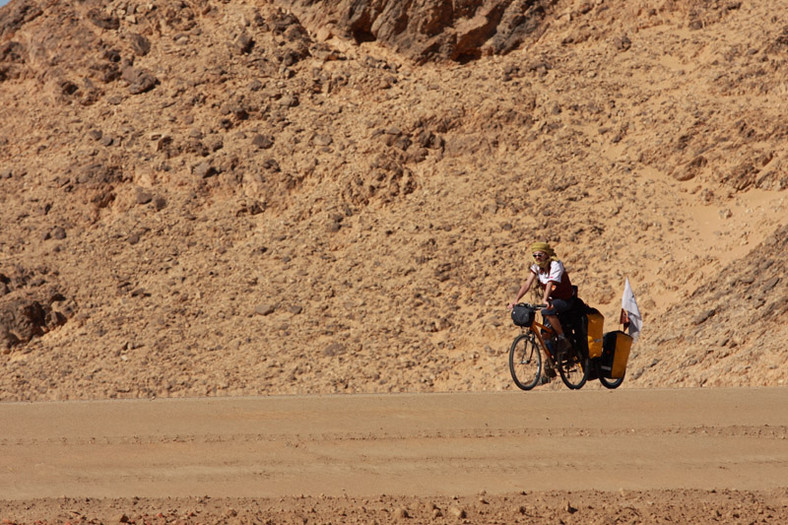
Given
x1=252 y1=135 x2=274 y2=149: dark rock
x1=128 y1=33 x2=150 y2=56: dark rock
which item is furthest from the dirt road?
x1=128 y1=33 x2=150 y2=56: dark rock

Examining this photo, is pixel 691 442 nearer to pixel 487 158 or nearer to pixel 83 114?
pixel 487 158

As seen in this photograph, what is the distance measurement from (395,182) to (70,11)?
455 inches

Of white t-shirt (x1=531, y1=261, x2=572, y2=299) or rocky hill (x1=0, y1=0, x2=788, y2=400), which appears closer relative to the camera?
white t-shirt (x1=531, y1=261, x2=572, y2=299)

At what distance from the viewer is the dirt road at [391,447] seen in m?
6.61

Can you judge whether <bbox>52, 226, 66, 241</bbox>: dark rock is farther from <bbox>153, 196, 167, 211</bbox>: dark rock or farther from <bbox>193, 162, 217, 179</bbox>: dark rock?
<bbox>193, 162, 217, 179</bbox>: dark rock

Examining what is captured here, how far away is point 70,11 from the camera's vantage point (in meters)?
24.9

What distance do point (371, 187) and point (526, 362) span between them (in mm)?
10711

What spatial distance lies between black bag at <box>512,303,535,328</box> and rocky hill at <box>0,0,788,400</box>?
4.04m

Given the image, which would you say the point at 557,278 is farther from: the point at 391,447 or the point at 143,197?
the point at 143,197

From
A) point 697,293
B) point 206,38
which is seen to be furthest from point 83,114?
point 697,293

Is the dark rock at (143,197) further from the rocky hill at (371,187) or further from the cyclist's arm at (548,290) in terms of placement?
the cyclist's arm at (548,290)

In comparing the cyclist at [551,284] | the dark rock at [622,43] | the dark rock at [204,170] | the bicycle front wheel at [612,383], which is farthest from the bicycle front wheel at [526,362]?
the dark rock at [622,43]

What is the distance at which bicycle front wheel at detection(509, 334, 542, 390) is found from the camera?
33.1 feet

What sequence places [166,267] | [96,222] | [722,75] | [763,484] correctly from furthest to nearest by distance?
[722,75] < [96,222] < [166,267] < [763,484]
